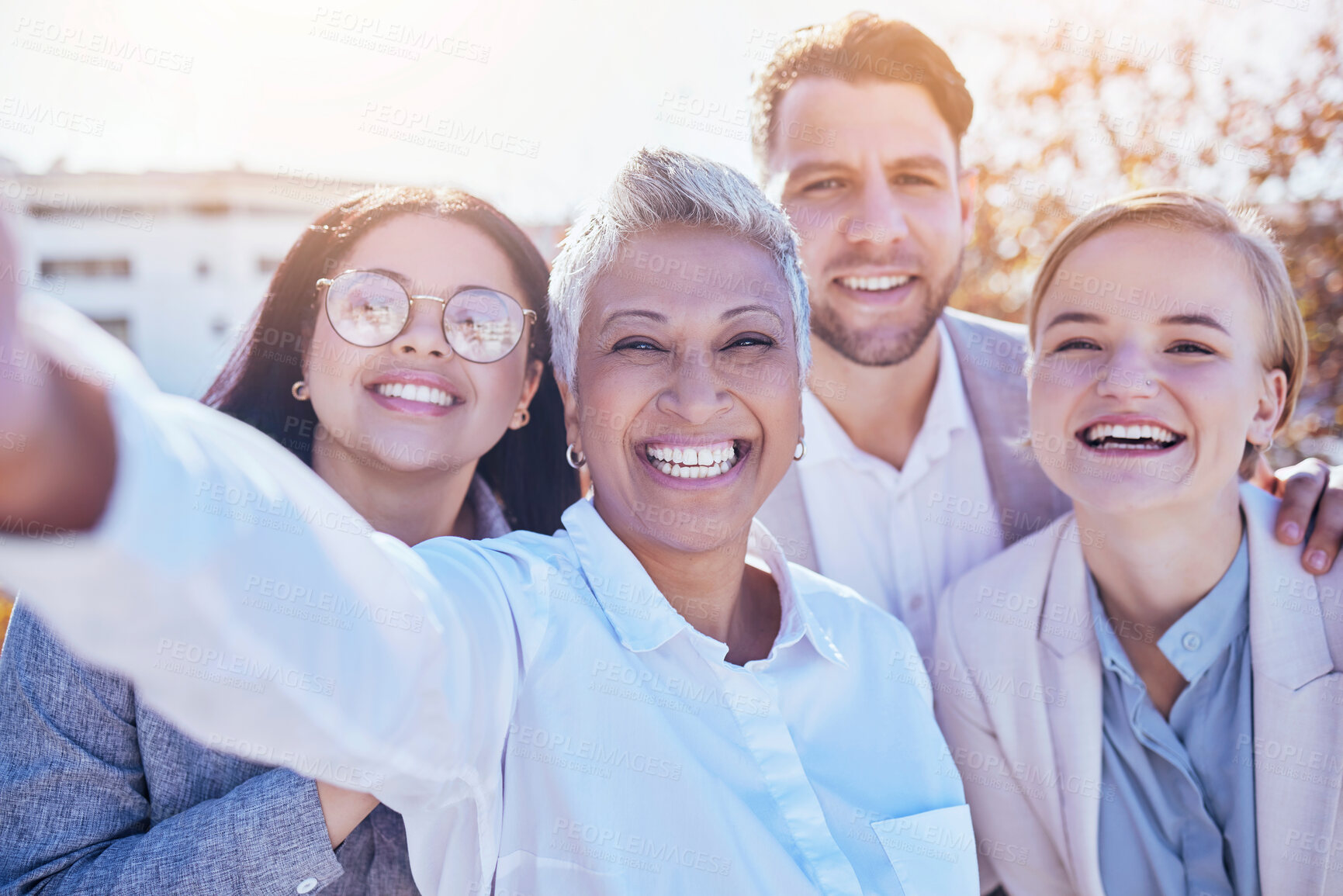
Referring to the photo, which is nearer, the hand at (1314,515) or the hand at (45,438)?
the hand at (45,438)

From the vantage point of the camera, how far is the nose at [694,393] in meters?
1.94

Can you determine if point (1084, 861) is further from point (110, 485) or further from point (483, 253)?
point (110, 485)

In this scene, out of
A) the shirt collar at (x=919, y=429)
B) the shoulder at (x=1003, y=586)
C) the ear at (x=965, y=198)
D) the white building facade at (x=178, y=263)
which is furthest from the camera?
the white building facade at (x=178, y=263)

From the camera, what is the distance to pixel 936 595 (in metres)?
3.18

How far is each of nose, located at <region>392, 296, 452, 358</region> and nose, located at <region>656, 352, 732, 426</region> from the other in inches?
30.1

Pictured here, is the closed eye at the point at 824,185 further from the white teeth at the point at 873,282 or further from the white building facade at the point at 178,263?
the white building facade at the point at 178,263

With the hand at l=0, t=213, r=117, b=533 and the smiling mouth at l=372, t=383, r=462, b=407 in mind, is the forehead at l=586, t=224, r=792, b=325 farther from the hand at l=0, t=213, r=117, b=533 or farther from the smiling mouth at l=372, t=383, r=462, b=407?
the hand at l=0, t=213, r=117, b=533

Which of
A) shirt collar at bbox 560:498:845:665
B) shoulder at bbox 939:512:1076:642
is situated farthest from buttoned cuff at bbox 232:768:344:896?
shoulder at bbox 939:512:1076:642

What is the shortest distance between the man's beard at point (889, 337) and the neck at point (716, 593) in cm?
136

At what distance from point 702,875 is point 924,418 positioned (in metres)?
2.18

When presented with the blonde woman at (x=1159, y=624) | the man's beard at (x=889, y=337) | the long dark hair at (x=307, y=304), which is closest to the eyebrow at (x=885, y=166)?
the man's beard at (x=889, y=337)

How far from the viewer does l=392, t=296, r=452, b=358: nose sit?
2393 millimetres

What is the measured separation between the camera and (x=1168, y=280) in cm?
244

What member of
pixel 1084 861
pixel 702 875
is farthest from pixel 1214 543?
pixel 702 875
